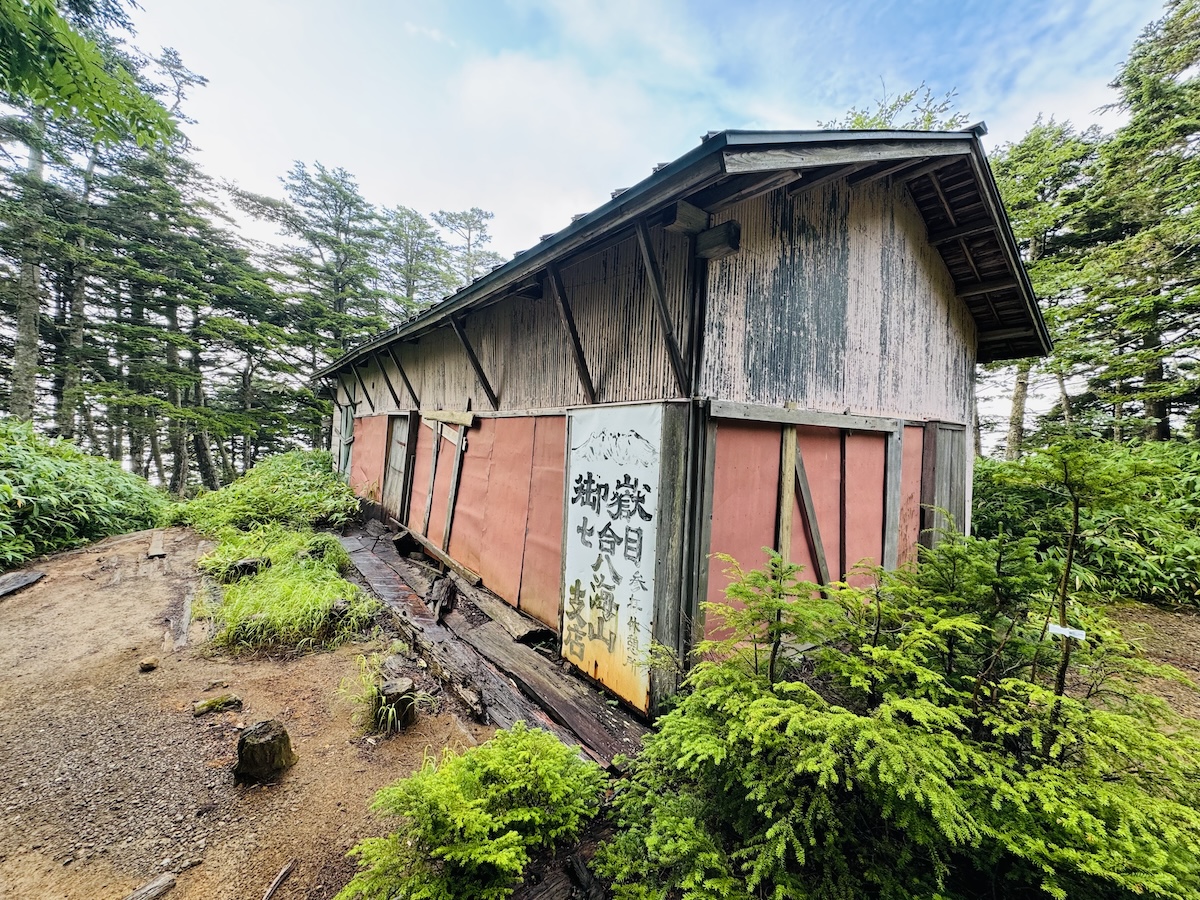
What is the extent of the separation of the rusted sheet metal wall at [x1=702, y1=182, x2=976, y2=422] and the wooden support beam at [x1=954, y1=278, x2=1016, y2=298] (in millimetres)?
182

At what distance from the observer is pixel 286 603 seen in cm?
476

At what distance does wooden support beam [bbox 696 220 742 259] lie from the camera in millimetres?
2895

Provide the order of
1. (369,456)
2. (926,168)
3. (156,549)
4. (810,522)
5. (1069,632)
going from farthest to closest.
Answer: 1. (369,456)
2. (156,549)
3. (926,168)
4. (810,522)
5. (1069,632)

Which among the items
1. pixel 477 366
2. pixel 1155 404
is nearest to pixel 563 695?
pixel 477 366

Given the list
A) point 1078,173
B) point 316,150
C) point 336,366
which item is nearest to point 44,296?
point 316,150

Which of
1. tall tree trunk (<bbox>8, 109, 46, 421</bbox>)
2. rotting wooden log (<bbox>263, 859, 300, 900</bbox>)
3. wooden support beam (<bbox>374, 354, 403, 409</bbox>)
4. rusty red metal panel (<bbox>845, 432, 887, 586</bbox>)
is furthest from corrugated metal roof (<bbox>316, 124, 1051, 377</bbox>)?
tall tree trunk (<bbox>8, 109, 46, 421</bbox>)

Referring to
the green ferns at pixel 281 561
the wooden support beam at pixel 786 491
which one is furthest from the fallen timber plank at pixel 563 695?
the wooden support beam at pixel 786 491

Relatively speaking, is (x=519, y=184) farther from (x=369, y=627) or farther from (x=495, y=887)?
(x=495, y=887)

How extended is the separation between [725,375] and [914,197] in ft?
12.2

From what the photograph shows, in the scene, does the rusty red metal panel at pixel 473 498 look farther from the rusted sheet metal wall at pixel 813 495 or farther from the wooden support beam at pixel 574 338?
the rusted sheet metal wall at pixel 813 495

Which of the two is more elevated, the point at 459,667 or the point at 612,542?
the point at 612,542

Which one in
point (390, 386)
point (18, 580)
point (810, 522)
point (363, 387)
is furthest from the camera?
point (363, 387)

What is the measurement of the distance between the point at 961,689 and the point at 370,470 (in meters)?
10.6

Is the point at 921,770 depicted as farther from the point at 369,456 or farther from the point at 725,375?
the point at 369,456
